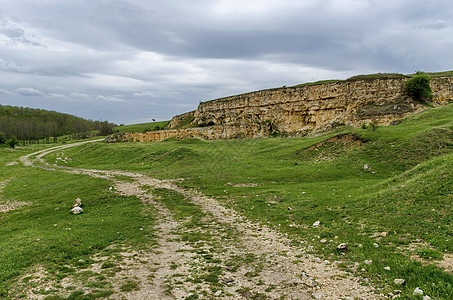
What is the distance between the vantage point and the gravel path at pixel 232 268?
6.50m

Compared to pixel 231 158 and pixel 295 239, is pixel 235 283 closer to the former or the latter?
pixel 295 239

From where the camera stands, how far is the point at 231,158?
35844mm

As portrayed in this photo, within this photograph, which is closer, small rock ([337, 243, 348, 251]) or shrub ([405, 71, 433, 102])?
small rock ([337, 243, 348, 251])

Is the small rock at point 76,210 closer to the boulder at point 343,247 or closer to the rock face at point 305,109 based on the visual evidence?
the boulder at point 343,247

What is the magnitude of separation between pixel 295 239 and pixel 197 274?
15.1ft

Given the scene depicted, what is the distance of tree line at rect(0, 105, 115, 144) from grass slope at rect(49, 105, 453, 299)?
8736 cm

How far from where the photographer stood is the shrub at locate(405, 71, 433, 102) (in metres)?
45.6

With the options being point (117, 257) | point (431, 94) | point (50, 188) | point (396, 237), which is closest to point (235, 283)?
point (117, 257)

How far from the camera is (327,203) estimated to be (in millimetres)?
14359

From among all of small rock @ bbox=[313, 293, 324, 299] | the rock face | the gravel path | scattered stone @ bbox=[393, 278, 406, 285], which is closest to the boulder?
the gravel path

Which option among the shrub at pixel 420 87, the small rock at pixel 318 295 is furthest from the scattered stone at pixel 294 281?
the shrub at pixel 420 87

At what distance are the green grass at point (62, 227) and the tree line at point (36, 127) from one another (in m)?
77.4

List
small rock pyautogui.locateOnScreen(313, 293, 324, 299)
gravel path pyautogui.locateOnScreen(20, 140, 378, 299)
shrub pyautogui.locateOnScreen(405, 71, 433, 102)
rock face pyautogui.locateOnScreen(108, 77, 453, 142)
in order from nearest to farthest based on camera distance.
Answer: small rock pyautogui.locateOnScreen(313, 293, 324, 299) → gravel path pyautogui.locateOnScreen(20, 140, 378, 299) → shrub pyautogui.locateOnScreen(405, 71, 433, 102) → rock face pyautogui.locateOnScreen(108, 77, 453, 142)

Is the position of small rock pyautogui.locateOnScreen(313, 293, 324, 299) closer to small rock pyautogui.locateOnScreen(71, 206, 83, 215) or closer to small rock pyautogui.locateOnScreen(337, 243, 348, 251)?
small rock pyautogui.locateOnScreen(337, 243, 348, 251)
